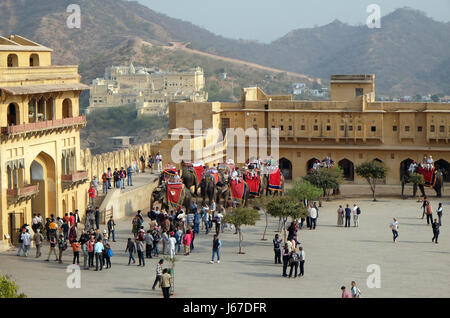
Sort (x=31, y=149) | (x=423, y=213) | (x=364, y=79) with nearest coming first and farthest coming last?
(x=31, y=149), (x=423, y=213), (x=364, y=79)

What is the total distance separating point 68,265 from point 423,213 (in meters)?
16.2

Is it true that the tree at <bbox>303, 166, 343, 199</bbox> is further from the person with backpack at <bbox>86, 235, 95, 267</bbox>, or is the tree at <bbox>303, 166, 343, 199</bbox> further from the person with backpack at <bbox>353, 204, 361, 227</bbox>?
the person with backpack at <bbox>86, 235, 95, 267</bbox>

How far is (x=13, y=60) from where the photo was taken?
3094 cm

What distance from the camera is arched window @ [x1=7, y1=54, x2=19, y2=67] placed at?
101 ft

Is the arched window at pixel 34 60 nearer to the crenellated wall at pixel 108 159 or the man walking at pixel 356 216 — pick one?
the crenellated wall at pixel 108 159

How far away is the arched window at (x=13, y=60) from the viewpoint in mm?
30859

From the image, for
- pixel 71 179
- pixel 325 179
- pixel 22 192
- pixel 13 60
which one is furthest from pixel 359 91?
pixel 22 192

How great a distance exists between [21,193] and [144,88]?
446 feet

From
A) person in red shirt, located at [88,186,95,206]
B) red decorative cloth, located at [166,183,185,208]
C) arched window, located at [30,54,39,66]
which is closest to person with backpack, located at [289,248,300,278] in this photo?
red decorative cloth, located at [166,183,185,208]

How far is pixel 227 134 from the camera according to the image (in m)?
48.4

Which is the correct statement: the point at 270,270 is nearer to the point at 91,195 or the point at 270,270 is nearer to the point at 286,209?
the point at 286,209

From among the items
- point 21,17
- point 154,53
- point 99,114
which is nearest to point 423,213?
point 99,114

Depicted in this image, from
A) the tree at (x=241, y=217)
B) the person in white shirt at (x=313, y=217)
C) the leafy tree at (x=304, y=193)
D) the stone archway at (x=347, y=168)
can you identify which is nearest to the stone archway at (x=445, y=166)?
the stone archway at (x=347, y=168)
